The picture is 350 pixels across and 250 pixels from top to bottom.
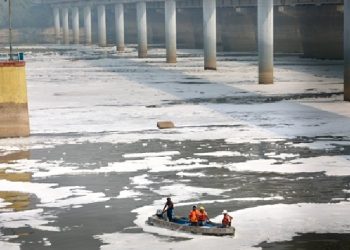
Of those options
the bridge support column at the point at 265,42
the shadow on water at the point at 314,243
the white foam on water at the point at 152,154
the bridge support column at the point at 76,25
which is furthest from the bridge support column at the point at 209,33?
the bridge support column at the point at 76,25

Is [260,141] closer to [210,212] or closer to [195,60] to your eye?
[210,212]

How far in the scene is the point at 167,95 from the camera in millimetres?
63875

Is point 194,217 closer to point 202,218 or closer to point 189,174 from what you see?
point 202,218

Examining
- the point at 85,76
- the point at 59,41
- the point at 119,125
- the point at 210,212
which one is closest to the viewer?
the point at 210,212

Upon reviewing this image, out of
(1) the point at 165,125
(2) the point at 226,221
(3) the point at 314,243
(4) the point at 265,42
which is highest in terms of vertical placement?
(4) the point at 265,42

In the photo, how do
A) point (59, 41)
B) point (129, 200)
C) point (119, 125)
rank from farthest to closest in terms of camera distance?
point (59, 41) < point (119, 125) < point (129, 200)

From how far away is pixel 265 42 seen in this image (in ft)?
236

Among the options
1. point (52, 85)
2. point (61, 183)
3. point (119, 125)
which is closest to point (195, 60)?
point (52, 85)

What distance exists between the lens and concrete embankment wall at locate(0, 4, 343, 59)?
4001 inches

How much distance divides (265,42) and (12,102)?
29.7 meters

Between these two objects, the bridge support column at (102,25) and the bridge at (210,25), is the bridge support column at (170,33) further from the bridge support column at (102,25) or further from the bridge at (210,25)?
the bridge support column at (102,25)

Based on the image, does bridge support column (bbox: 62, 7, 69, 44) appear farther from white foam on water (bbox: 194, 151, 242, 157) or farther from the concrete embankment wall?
white foam on water (bbox: 194, 151, 242, 157)

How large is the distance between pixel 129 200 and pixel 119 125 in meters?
18.0

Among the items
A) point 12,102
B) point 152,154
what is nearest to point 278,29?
point 12,102
